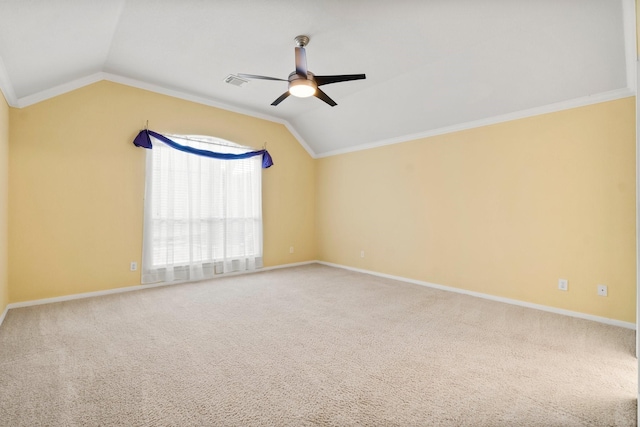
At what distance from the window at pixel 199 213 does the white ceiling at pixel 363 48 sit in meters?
1.07

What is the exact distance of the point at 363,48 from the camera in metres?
3.19

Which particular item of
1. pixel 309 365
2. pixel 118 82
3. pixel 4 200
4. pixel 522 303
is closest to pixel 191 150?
pixel 118 82

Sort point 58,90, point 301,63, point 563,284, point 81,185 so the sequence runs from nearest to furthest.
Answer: point 301,63 < point 563,284 < point 58,90 < point 81,185

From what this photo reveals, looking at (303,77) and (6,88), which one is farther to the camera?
(6,88)

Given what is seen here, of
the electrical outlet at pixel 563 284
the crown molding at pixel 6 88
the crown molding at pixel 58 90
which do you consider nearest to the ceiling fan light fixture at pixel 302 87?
the crown molding at pixel 6 88

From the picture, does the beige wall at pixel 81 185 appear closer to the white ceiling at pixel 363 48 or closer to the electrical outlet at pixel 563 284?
the white ceiling at pixel 363 48

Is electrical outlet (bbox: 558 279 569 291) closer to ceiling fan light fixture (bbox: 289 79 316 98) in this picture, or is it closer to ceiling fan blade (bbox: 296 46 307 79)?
ceiling fan light fixture (bbox: 289 79 316 98)

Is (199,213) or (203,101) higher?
(203,101)

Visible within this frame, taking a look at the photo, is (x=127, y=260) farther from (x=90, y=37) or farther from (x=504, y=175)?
(x=504, y=175)

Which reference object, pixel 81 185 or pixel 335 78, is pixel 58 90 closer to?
pixel 81 185

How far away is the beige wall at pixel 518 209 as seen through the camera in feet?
10.1

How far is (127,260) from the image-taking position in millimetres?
4156

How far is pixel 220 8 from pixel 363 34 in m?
1.32

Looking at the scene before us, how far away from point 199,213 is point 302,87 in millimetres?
2753
